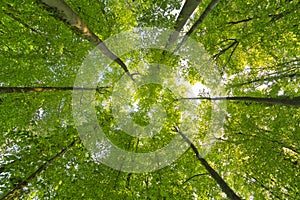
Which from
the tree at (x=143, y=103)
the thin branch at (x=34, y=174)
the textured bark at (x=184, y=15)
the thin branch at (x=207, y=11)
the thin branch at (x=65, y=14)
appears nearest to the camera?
the thin branch at (x=65, y=14)

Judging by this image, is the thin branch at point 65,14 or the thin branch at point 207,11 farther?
the thin branch at point 207,11

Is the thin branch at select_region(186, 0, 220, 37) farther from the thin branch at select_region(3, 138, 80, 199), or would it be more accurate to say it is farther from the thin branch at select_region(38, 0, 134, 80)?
the thin branch at select_region(3, 138, 80, 199)

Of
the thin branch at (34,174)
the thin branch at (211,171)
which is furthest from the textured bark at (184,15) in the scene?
the thin branch at (34,174)

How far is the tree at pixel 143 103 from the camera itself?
4410 millimetres

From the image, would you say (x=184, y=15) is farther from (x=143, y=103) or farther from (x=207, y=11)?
(x=143, y=103)

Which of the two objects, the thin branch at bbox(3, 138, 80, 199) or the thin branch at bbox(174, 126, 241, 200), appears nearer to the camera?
the thin branch at bbox(3, 138, 80, 199)

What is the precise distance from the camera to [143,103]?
687 centimetres

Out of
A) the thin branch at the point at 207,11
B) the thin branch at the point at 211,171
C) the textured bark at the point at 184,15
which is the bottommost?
the thin branch at the point at 211,171

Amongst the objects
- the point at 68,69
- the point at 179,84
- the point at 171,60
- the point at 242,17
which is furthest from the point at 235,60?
the point at 68,69

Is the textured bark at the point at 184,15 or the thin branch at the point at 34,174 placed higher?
the textured bark at the point at 184,15

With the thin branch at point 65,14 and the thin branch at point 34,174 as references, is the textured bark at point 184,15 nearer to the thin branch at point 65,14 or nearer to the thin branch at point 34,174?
the thin branch at point 65,14

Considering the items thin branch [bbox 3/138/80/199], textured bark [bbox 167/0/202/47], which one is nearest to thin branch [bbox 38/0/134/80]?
textured bark [bbox 167/0/202/47]

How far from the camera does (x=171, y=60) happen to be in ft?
22.0

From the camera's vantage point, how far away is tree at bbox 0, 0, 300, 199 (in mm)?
4410
